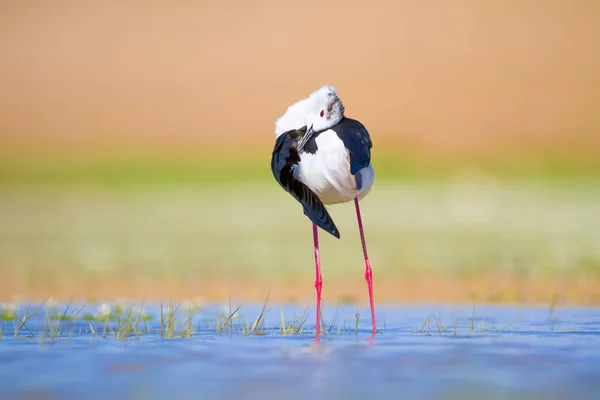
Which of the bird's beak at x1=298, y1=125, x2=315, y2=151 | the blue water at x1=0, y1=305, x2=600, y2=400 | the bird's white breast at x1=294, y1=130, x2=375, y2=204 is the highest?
the bird's beak at x1=298, y1=125, x2=315, y2=151

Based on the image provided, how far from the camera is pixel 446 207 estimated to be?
15461mm

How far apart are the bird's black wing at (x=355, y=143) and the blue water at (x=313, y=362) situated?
37.7 inches

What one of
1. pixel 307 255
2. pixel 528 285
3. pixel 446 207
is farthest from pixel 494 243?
pixel 446 207

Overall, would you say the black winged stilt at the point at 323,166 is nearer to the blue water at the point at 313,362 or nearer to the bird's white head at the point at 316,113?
the bird's white head at the point at 316,113

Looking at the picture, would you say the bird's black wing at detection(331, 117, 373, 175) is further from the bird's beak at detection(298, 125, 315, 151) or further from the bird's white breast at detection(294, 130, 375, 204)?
the bird's beak at detection(298, 125, 315, 151)

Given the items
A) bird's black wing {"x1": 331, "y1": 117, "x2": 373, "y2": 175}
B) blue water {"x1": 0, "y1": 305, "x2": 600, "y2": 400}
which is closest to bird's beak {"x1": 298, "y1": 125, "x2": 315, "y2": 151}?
bird's black wing {"x1": 331, "y1": 117, "x2": 373, "y2": 175}

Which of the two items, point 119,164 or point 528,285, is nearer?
point 528,285

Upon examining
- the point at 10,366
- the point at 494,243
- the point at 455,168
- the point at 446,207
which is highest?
the point at 455,168

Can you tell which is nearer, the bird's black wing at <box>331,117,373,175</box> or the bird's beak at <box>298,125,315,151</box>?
the bird's black wing at <box>331,117,373,175</box>

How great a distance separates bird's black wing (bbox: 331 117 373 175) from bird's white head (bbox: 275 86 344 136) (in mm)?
165

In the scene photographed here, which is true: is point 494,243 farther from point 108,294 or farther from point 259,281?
point 108,294

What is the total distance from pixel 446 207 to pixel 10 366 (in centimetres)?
1126

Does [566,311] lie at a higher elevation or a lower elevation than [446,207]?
lower

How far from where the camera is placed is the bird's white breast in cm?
603
